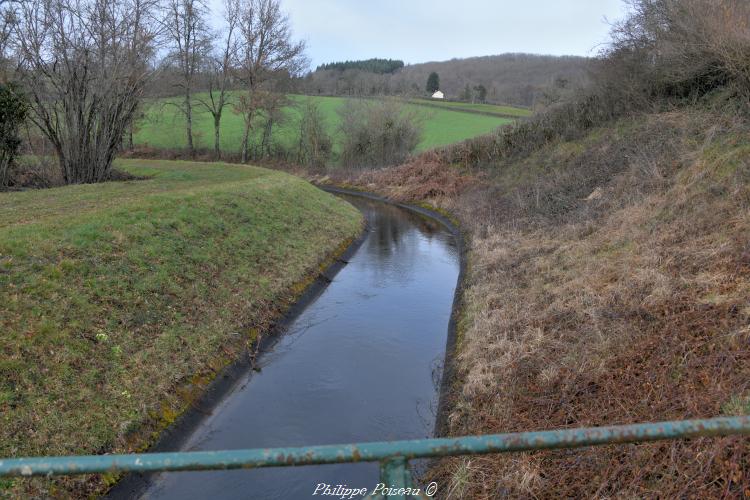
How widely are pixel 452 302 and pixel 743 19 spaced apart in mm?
11138

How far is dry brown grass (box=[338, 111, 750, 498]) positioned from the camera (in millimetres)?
5273

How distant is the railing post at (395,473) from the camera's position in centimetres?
175

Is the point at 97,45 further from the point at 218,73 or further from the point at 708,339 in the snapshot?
the point at 218,73

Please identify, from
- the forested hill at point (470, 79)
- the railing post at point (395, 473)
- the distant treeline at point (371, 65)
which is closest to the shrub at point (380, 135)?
the forested hill at point (470, 79)

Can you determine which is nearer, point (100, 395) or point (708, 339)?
point (708, 339)

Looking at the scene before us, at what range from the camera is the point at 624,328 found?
7.58 m

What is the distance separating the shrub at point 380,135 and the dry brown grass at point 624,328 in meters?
25.6

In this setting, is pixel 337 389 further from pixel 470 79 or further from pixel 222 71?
pixel 470 79

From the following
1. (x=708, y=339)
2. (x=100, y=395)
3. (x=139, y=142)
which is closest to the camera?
(x=708, y=339)

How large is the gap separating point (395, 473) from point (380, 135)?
40.9 m

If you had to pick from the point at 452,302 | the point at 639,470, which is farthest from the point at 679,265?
the point at 452,302

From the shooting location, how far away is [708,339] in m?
6.41

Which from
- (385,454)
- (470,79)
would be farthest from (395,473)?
(470,79)

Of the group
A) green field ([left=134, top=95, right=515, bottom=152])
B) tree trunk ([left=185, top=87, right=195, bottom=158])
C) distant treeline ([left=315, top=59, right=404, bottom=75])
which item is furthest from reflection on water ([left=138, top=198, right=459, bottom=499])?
distant treeline ([left=315, top=59, right=404, bottom=75])
